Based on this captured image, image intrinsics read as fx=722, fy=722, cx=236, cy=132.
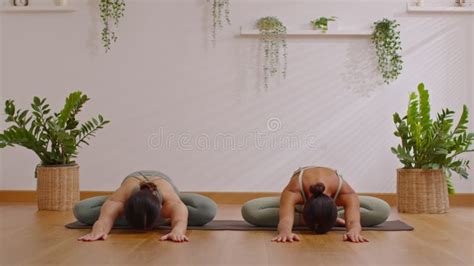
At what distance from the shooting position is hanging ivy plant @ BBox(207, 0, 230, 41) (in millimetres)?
6258

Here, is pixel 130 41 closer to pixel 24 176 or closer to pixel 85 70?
pixel 85 70

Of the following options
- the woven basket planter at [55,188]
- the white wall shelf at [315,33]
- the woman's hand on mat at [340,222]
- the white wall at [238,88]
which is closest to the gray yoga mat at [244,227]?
the woman's hand on mat at [340,222]

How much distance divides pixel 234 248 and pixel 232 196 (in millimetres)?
2612

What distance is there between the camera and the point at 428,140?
553cm

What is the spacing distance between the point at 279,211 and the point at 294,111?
7.25 feet

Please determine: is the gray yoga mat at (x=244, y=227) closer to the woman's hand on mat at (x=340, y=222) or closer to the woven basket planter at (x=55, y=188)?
the woman's hand on mat at (x=340, y=222)

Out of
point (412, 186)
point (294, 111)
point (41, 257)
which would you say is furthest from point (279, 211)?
point (294, 111)

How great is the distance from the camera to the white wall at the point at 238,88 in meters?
6.21

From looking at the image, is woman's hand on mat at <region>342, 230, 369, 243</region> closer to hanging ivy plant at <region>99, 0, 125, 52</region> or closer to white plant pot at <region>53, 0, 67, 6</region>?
hanging ivy plant at <region>99, 0, 125, 52</region>

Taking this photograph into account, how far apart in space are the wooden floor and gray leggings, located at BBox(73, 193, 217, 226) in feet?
0.50

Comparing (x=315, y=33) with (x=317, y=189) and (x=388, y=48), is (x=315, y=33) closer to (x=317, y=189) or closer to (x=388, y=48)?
(x=388, y=48)

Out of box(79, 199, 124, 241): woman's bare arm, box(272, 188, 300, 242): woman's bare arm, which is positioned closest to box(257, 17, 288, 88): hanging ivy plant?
box(272, 188, 300, 242): woman's bare arm

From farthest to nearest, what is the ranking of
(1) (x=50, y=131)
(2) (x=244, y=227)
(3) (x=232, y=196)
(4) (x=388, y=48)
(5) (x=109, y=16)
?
Result: 1. (5) (x=109, y=16)
2. (3) (x=232, y=196)
3. (4) (x=388, y=48)
4. (1) (x=50, y=131)
5. (2) (x=244, y=227)

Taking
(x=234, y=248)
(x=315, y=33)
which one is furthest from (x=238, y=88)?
(x=234, y=248)
